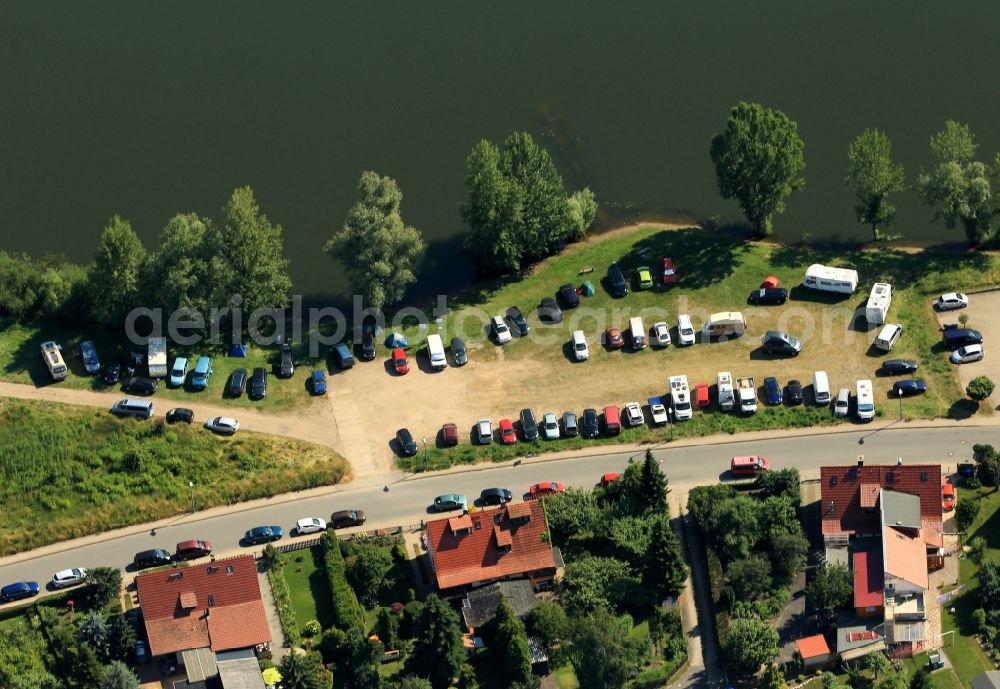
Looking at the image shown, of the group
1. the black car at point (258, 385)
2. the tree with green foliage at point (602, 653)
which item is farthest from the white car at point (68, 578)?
the tree with green foliage at point (602, 653)

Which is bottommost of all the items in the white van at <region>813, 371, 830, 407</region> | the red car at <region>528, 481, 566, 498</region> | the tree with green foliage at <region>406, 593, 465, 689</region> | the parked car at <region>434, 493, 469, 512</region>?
the tree with green foliage at <region>406, 593, 465, 689</region>

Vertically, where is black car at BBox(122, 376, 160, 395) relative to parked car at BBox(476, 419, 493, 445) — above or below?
above

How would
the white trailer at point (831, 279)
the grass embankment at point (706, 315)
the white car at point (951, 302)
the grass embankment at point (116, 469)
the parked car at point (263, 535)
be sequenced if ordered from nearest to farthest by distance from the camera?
the parked car at point (263, 535)
the grass embankment at point (116, 469)
the grass embankment at point (706, 315)
the white car at point (951, 302)
the white trailer at point (831, 279)

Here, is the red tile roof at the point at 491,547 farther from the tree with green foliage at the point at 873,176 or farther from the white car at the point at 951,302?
the tree with green foliage at the point at 873,176

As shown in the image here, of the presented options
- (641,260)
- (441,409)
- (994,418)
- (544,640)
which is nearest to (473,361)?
(441,409)

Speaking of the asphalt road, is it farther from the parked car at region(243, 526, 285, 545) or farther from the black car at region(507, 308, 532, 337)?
the black car at region(507, 308, 532, 337)

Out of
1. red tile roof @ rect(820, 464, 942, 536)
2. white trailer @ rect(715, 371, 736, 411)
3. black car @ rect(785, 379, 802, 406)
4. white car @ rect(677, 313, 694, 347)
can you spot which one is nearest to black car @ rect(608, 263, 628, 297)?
white car @ rect(677, 313, 694, 347)
